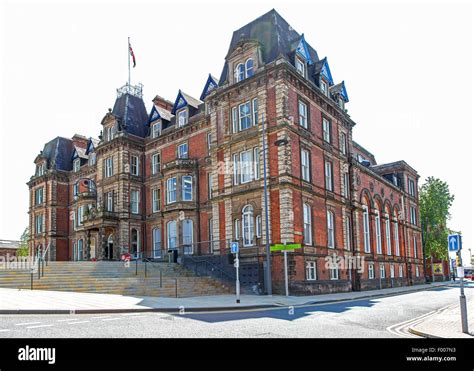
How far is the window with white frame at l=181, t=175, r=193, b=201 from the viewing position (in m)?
36.2

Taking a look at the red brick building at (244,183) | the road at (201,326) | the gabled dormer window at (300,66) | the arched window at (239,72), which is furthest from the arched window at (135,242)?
the road at (201,326)

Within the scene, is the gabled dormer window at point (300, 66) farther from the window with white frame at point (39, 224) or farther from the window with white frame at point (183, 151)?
the window with white frame at point (39, 224)

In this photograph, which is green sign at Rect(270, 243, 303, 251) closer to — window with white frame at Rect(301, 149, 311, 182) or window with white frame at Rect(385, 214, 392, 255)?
window with white frame at Rect(301, 149, 311, 182)

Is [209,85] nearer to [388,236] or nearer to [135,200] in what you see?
[135,200]

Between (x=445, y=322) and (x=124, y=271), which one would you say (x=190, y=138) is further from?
(x=445, y=322)

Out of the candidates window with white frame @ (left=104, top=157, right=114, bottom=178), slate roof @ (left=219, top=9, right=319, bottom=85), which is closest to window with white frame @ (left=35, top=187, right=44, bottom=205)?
window with white frame @ (left=104, top=157, right=114, bottom=178)

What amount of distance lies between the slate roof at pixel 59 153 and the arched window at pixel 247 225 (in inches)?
1216

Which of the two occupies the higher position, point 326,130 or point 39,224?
point 326,130

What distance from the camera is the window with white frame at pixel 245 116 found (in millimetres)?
29688

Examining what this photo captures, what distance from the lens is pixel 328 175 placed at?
32.8 meters

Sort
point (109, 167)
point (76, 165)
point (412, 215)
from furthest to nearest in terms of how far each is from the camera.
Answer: point (412, 215) → point (76, 165) → point (109, 167)

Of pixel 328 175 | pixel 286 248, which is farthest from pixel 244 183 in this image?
pixel 328 175

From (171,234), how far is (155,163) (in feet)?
24.0
